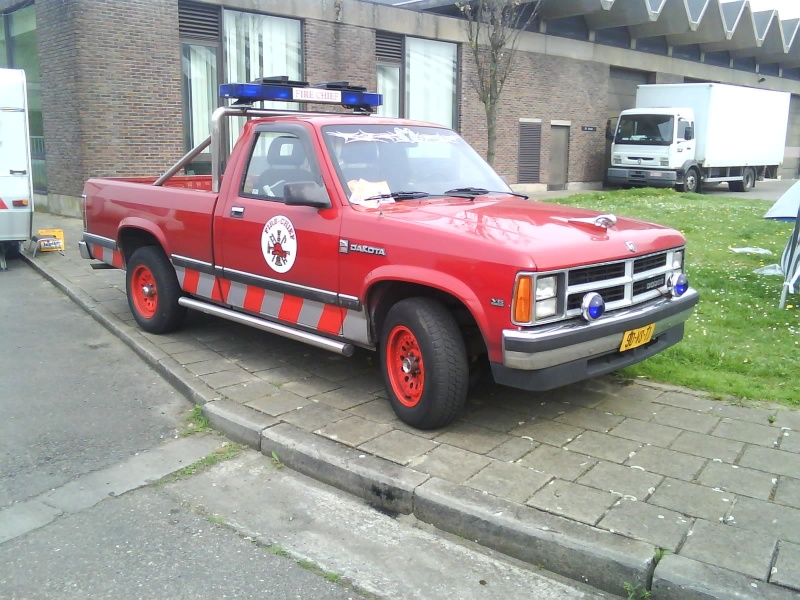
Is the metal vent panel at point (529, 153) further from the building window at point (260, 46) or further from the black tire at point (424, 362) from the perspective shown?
the black tire at point (424, 362)

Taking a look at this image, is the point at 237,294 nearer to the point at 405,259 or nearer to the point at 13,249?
the point at 405,259

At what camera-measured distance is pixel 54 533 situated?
3721mm

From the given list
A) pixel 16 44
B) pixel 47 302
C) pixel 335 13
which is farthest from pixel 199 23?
pixel 47 302

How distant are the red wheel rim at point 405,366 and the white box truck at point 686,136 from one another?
20743mm

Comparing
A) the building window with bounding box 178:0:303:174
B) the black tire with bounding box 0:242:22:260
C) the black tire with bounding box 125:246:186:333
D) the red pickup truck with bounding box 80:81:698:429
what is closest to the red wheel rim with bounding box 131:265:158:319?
the black tire with bounding box 125:246:186:333

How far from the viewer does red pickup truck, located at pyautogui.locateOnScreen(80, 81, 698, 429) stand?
4.18m

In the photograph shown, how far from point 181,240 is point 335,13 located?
42.2 ft

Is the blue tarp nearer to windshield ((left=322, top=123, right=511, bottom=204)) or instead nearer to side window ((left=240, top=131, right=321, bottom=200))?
windshield ((left=322, top=123, right=511, bottom=204))

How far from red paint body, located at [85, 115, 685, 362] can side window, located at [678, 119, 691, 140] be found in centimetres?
1998

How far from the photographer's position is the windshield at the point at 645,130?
23.6 metres

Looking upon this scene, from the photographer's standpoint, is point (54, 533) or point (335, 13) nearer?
point (54, 533)

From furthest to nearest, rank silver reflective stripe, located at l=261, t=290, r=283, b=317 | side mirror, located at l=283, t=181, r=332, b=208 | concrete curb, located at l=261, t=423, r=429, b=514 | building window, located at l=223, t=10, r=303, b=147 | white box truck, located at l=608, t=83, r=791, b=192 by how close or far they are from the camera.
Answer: white box truck, located at l=608, t=83, r=791, b=192
building window, located at l=223, t=10, r=303, b=147
silver reflective stripe, located at l=261, t=290, r=283, b=317
side mirror, located at l=283, t=181, r=332, b=208
concrete curb, located at l=261, t=423, r=429, b=514

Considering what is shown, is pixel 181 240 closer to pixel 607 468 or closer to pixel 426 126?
pixel 426 126

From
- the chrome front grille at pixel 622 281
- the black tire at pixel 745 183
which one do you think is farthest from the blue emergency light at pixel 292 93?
the black tire at pixel 745 183
